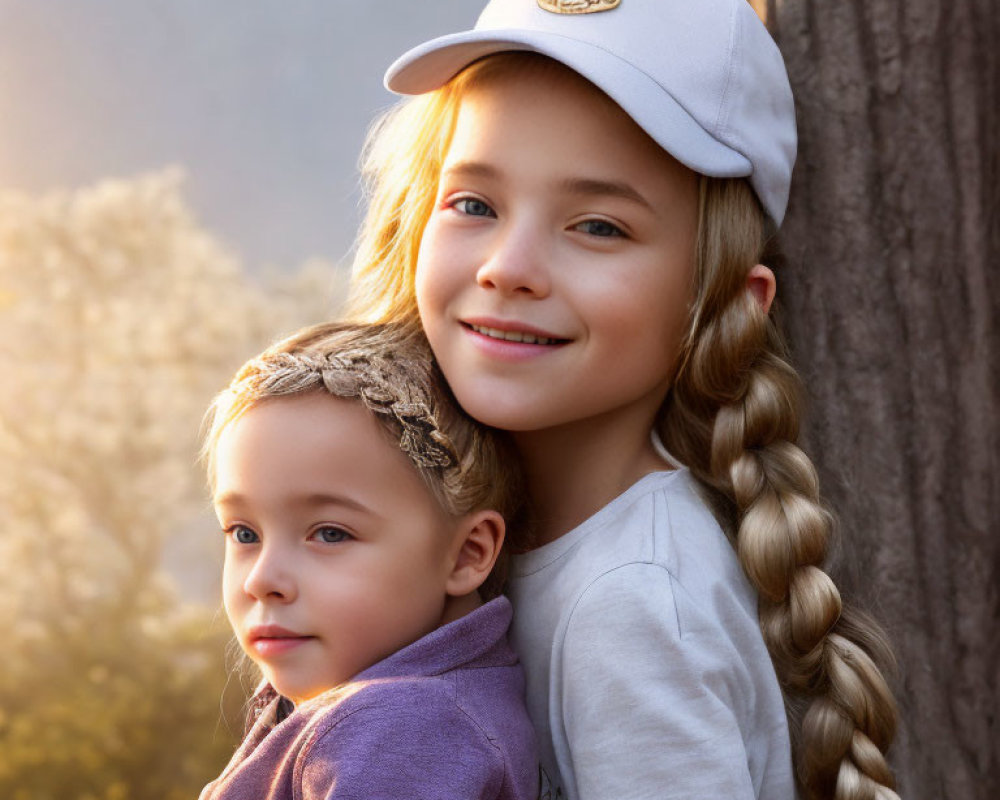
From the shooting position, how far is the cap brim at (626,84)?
6.10 feet

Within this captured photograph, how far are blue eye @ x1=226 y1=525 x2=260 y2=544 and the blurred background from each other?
2876mm

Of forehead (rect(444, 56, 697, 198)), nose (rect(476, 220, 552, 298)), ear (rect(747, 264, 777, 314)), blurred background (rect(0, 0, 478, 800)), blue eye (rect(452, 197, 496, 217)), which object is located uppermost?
forehead (rect(444, 56, 697, 198))

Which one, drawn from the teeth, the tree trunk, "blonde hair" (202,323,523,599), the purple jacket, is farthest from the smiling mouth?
the tree trunk

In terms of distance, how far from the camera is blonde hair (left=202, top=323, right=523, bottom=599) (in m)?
1.99

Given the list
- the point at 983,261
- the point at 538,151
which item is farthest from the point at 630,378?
the point at 983,261

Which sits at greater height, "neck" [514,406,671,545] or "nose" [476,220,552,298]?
"nose" [476,220,552,298]

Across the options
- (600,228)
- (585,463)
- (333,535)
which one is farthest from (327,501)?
(600,228)

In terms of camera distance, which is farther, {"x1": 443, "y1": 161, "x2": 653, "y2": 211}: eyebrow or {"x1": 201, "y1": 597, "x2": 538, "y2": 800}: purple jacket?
{"x1": 443, "y1": 161, "x2": 653, "y2": 211}: eyebrow

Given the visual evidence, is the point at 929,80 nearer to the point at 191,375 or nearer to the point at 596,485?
the point at 596,485

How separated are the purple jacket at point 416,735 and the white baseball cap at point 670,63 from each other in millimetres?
794

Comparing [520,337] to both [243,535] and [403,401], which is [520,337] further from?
[243,535]

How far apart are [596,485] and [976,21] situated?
103 cm

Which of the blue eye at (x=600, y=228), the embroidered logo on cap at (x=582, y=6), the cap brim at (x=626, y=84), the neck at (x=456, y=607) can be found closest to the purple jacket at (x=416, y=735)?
the neck at (x=456, y=607)

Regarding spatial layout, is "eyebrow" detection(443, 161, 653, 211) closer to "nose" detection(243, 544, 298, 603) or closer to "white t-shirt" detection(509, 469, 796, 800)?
"white t-shirt" detection(509, 469, 796, 800)
